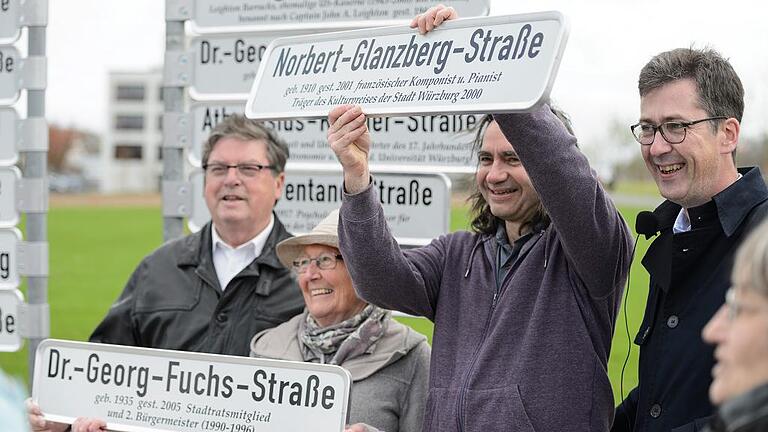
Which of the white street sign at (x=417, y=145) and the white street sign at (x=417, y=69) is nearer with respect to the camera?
the white street sign at (x=417, y=69)

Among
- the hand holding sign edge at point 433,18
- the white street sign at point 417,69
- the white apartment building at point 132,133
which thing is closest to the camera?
the white street sign at point 417,69

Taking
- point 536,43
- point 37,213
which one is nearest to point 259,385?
point 536,43

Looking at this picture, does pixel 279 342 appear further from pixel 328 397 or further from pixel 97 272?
pixel 97 272

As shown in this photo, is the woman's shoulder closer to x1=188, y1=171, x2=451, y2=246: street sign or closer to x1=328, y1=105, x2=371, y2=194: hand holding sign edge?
x1=328, y1=105, x2=371, y2=194: hand holding sign edge

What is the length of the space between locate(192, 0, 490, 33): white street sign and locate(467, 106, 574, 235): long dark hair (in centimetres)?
180

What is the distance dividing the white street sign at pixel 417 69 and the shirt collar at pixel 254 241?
4.27 ft

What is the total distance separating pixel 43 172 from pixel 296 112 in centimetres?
320

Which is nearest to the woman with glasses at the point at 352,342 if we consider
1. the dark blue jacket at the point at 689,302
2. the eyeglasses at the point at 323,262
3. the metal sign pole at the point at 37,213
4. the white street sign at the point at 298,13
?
the eyeglasses at the point at 323,262

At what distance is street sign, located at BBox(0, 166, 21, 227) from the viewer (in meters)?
6.46

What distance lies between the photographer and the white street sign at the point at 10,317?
21.4ft

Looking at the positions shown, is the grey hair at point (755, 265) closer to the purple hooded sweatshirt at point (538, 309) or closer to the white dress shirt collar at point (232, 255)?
the purple hooded sweatshirt at point (538, 309)

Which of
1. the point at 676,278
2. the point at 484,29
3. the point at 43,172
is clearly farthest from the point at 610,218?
the point at 43,172

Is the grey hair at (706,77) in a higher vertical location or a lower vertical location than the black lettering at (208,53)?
lower

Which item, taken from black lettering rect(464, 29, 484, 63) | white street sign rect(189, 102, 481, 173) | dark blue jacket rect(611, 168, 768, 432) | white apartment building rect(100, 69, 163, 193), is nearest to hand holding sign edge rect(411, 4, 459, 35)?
black lettering rect(464, 29, 484, 63)
